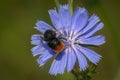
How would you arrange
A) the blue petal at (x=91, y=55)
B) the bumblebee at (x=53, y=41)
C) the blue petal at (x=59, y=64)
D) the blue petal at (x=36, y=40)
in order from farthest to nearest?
the blue petal at (x=36, y=40) → the bumblebee at (x=53, y=41) → the blue petal at (x=59, y=64) → the blue petal at (x=91, y=55)

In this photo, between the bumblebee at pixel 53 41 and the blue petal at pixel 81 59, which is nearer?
the blue petal at pixel 81 59

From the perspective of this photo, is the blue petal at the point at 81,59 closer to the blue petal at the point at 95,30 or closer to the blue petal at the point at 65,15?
the blue petal at the point at 95,30

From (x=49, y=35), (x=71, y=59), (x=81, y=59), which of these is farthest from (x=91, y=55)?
(x=49, y=35)

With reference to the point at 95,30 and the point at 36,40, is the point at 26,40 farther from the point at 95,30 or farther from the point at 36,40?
the point at 95,30

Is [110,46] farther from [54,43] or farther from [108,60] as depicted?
[54,43]

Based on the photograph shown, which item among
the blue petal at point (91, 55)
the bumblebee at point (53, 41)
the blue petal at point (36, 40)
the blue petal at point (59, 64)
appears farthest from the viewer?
the blue petal at point (36, 40)

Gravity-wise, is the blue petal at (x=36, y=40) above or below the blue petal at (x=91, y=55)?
above

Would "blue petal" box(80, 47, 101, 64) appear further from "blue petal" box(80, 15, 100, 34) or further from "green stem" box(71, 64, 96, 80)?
"blue petal" box(80, 15, 100, 34)

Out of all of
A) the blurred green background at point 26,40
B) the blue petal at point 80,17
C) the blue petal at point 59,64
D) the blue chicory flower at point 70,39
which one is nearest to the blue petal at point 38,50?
the blue chicory flower at point 70,39
